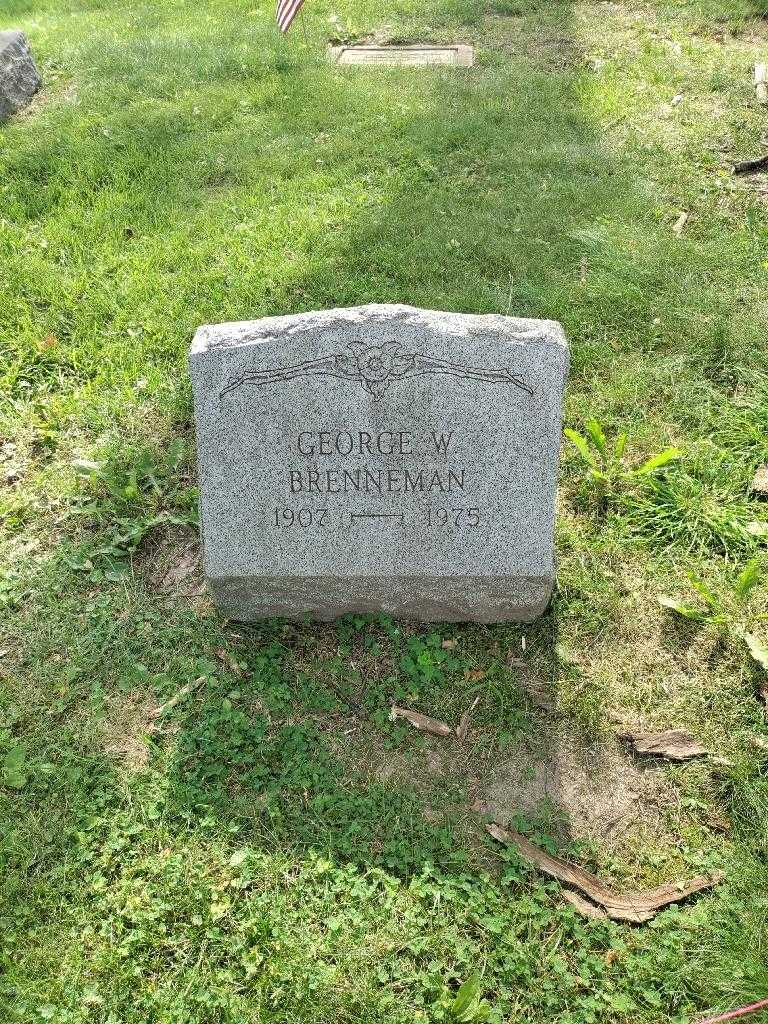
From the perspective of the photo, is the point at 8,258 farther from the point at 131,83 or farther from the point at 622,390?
the point at 622,390

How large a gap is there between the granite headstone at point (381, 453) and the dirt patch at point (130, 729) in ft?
1.81

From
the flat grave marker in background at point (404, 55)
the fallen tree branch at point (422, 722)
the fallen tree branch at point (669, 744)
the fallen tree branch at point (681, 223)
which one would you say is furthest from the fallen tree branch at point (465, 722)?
the flat grave marker in background at point (404, 55)

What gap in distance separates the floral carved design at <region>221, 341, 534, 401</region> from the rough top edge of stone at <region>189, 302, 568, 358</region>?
0.10 metres

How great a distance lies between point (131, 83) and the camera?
7121 millimetres

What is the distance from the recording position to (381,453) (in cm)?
302

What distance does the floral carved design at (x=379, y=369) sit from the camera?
114 inches

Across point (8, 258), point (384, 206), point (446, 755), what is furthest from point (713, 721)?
point (8, 258)

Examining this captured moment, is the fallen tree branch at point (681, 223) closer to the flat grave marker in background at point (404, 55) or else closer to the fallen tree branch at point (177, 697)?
the flat grave marker in background at point (404, 55)

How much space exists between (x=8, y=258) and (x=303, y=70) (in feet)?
11.4

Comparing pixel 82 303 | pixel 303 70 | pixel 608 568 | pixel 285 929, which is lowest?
pixel 285 929

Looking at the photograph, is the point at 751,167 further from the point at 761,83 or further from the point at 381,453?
the point at 381,453

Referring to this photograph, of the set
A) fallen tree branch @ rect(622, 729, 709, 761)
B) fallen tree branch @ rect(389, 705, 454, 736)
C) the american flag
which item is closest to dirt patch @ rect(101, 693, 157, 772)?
fallen tree branch @ rect(389, 705, 454, 736)

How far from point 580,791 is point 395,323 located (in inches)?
71.9

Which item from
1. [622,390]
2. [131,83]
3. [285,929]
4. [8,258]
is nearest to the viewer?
[285,929]
